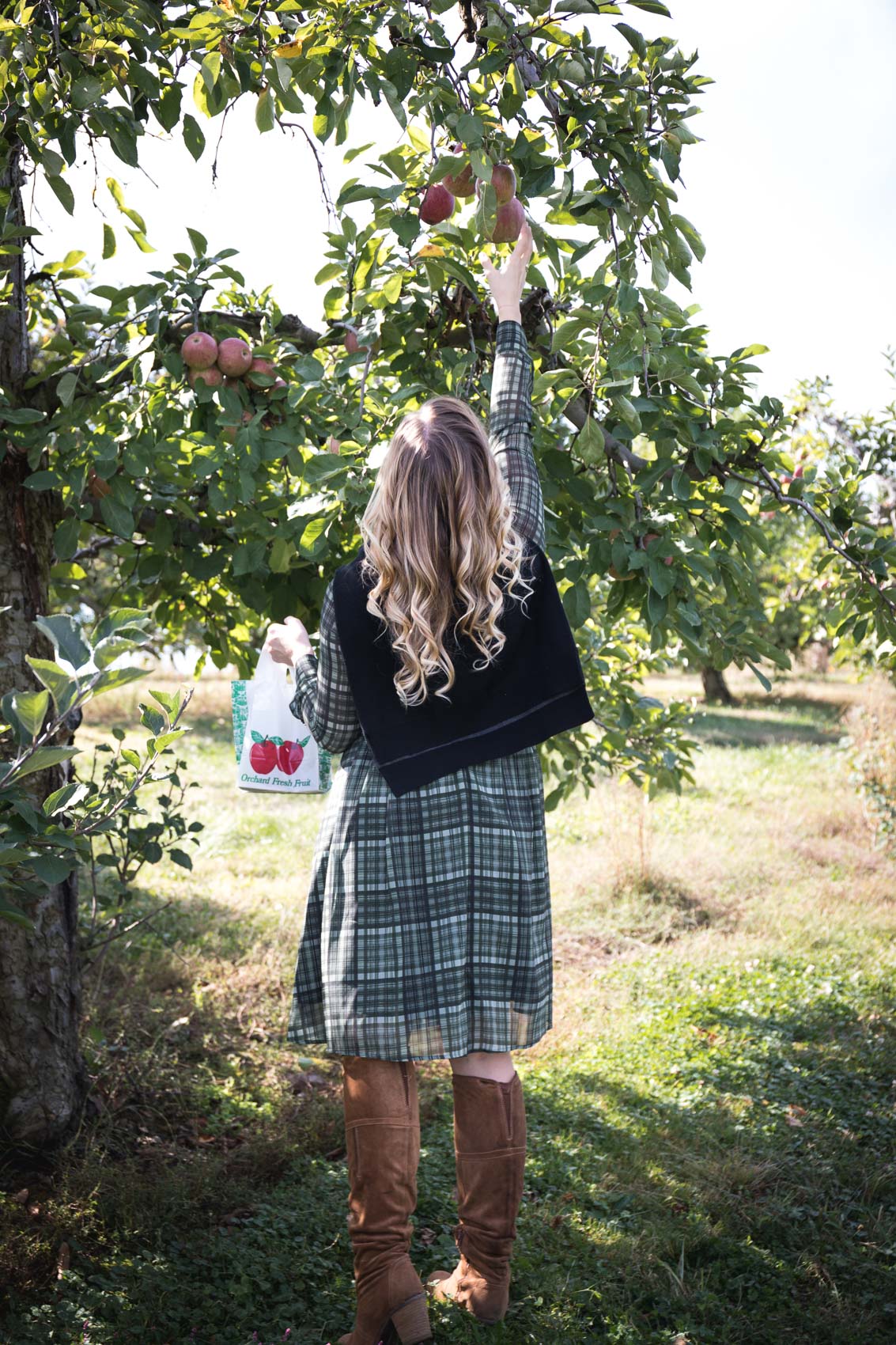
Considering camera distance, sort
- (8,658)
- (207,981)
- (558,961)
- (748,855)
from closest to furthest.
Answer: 1. (8,658)
2. (207,981)
3. (558,961)
4. (748,855)

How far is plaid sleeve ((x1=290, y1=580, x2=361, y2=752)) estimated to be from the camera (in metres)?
1.86

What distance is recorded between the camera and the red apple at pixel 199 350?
7.70 ft

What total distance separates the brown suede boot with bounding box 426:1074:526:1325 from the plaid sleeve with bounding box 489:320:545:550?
1014 mm

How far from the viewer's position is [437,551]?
1.80 meters

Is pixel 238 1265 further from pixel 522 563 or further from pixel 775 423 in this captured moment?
pixel 775 423

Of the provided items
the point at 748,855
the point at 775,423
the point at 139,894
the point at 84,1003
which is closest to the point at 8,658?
the point at 84,1003

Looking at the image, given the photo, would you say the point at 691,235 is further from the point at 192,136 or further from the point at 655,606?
the point at 192,136

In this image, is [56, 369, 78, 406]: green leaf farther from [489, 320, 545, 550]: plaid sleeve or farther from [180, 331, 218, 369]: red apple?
[489, 320, 545, 550]: plaid sleeve

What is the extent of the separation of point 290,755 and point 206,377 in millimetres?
867

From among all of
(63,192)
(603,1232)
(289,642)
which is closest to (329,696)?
(289,642)

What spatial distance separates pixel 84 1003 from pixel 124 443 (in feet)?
6.74

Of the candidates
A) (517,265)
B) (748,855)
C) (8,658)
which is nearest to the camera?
(517,265)

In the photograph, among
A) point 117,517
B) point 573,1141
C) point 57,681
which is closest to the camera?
point 57,681

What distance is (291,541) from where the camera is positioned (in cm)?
250
